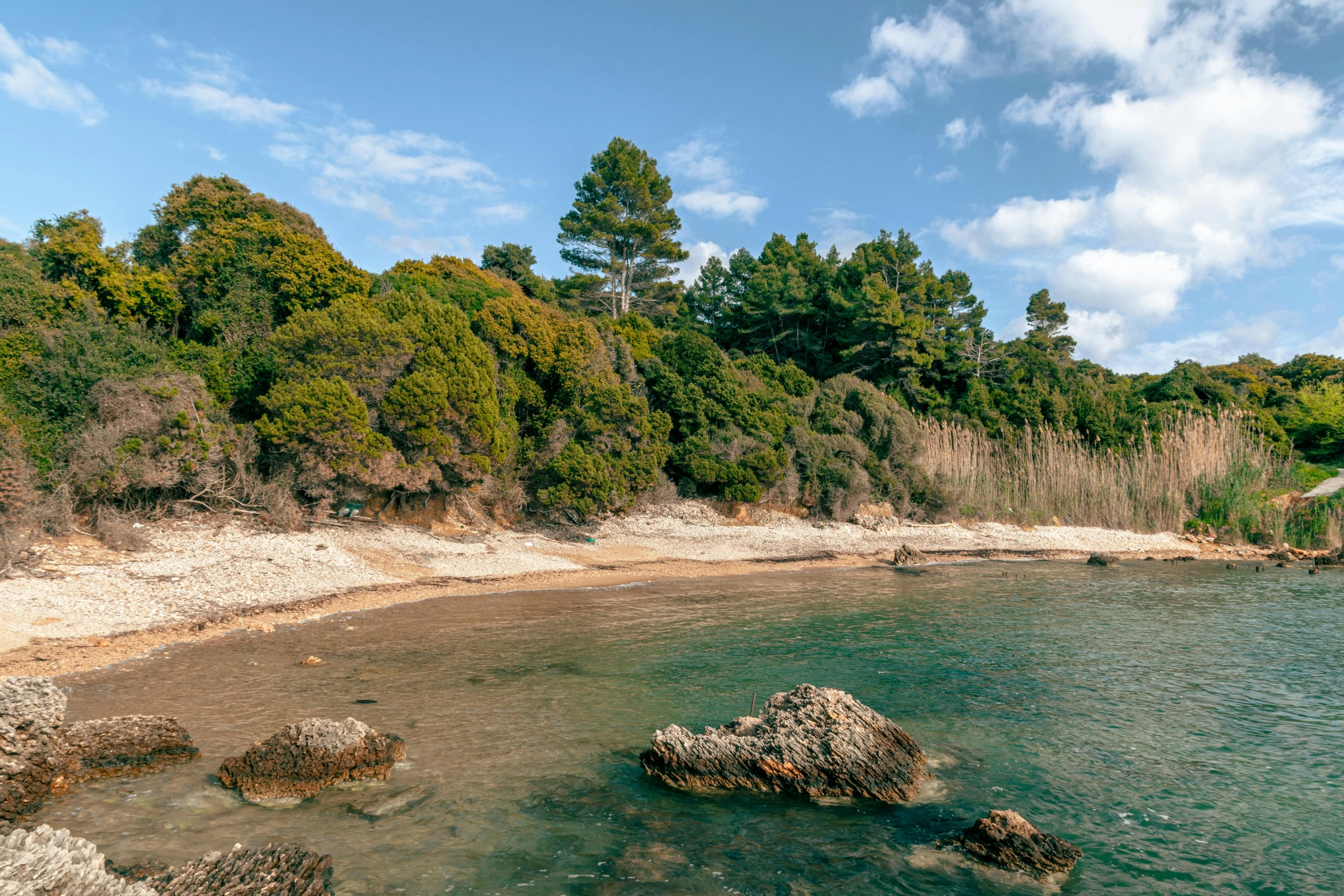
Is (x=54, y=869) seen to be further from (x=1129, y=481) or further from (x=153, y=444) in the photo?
(x=1129, y=481)

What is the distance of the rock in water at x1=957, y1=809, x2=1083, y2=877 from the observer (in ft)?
15.5

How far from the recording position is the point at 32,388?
561 inches

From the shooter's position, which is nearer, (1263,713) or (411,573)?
(1263,713)

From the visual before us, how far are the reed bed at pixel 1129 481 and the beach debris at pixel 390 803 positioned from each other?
23358 millimetres

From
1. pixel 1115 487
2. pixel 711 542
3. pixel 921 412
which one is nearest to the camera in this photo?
pixel 711 542

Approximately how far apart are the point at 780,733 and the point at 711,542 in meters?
14.7

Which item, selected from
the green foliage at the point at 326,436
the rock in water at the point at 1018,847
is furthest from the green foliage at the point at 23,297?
the rock in water at the point at 1018,847

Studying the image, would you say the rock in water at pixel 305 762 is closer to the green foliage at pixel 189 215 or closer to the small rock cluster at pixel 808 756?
the small rock cluster at pixel 808 756

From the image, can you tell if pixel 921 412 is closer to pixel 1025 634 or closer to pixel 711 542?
pixel 711 542

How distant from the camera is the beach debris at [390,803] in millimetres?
5309

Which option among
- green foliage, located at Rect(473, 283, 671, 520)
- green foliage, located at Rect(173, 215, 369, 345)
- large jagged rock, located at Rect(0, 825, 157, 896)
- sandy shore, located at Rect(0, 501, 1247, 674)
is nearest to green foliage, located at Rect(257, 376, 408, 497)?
sandy shore, located at Rect(0, 501, 1247, 674)

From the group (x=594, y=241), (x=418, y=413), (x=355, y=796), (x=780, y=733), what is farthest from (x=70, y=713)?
(x=594, y=241)

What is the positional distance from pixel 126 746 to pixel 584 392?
1612cm

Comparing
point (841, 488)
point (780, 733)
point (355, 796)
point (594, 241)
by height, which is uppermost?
point (594, 241)
